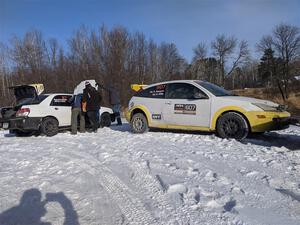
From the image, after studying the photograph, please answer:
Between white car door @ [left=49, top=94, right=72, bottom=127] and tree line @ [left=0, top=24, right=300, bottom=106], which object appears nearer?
white car door @ [left=49, top=94, right=72, bottom=127]

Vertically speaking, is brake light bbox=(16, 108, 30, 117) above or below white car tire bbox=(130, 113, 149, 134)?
above

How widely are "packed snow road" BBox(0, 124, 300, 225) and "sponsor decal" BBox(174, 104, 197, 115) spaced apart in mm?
1088

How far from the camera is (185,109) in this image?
30.7 feet

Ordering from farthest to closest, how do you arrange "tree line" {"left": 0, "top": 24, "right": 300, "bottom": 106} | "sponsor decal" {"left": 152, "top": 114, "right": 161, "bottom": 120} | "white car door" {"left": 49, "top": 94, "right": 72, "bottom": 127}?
"tree line" {"left": 0, "top": 24, "right": 300, "bottom": 106}
"white car door" {"left": 49, "top": 94, "right": 72, "bottom": 127}
"sponsor decal" {"left": 152, "top": 114, "right": 161, "bottom": 120}

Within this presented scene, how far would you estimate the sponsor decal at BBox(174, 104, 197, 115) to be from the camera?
918cm

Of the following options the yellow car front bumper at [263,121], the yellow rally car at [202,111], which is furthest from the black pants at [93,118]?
the yellow car front bumper at [263,121]

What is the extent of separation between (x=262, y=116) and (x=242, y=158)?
2.10m

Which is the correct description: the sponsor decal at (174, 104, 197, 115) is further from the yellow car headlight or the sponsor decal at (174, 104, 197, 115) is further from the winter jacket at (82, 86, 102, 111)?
the winter jacket at (82, 86, 102, 111)

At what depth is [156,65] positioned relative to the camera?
1837 inches

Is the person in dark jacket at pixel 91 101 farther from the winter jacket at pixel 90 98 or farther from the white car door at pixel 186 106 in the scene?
the white car door at pixel 186 106

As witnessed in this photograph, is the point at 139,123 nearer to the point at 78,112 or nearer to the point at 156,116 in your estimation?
the point at 156,116

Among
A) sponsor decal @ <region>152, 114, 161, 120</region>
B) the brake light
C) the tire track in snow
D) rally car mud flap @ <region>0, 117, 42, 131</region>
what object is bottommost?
the tire track in snow

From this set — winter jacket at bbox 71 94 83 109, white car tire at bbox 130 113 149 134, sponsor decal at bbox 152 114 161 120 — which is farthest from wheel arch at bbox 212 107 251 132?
winter jacket at bbox 71 94 83 109

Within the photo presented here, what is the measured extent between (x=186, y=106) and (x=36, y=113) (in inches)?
213
